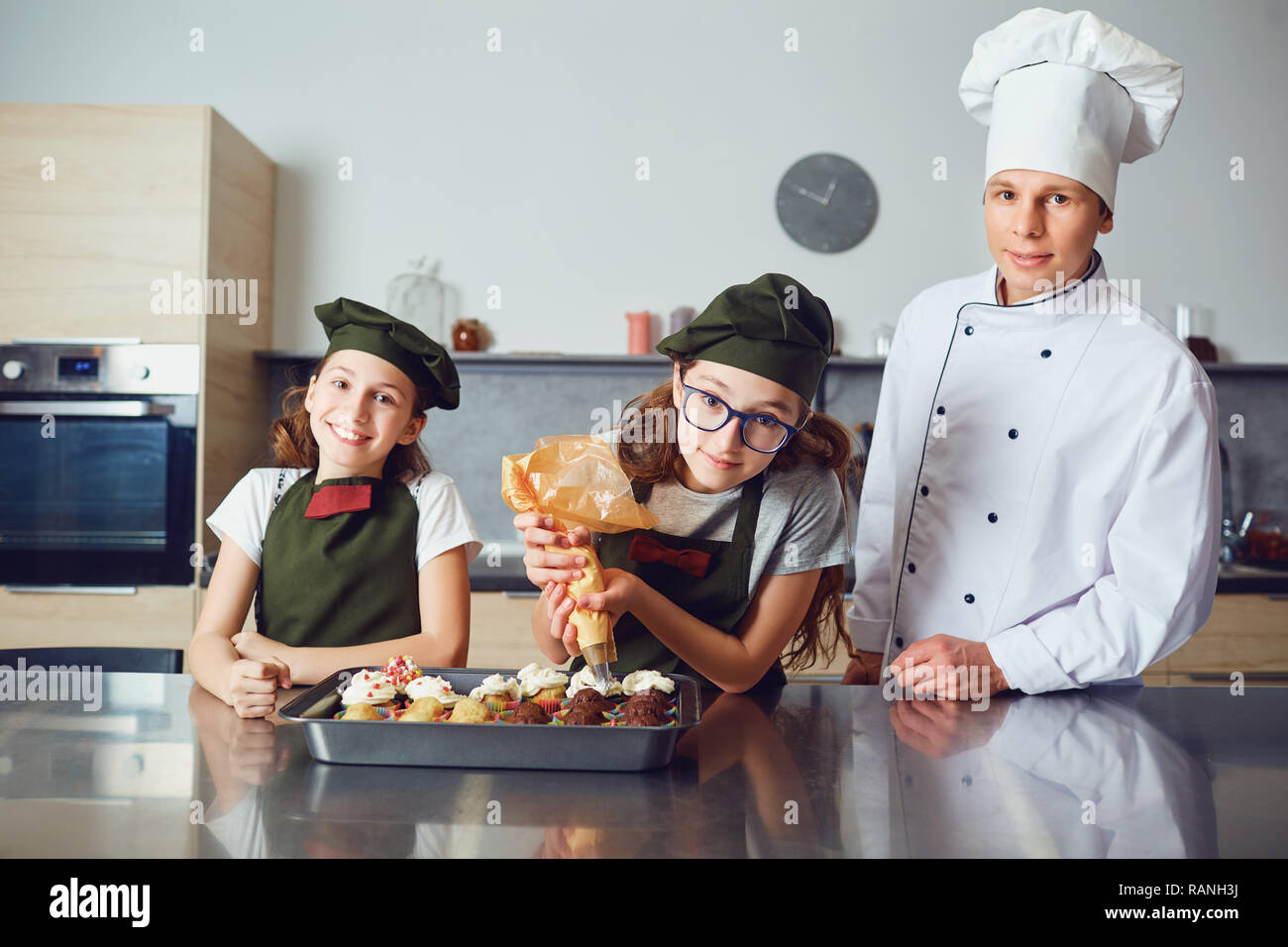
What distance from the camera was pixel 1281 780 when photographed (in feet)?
2.81

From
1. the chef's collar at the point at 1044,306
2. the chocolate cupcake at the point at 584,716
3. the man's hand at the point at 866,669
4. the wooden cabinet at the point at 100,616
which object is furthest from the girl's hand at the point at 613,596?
the wooden cabinet at the point at 100,616

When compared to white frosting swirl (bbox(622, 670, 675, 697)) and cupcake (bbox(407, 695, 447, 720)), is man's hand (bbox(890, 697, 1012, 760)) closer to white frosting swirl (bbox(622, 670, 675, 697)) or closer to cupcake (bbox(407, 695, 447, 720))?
white frosting swirl (bbox(622, 670, 675, 697))

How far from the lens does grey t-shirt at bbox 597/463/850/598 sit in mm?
1230

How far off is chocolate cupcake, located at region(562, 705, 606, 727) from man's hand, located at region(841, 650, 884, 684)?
74cm

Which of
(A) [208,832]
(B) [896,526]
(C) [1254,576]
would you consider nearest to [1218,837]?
(A) [208,832]

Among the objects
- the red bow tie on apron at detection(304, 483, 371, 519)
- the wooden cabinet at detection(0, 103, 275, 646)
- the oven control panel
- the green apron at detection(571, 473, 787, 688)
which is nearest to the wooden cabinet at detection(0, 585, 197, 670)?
the wooden cabinet at detection(0, 103, 275, 646)

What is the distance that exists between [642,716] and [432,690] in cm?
22

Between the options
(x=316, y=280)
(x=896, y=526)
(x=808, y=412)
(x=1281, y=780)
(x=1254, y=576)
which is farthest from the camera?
(x=316, y=280)

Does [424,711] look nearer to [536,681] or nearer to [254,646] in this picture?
[536,681]

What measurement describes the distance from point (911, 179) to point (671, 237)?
2.57ft

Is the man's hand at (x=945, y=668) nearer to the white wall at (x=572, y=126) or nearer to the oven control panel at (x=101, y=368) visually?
the white wall at (x=572, y=126)

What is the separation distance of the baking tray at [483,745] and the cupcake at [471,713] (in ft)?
0.11

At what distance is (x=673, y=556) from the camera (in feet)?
4.02
